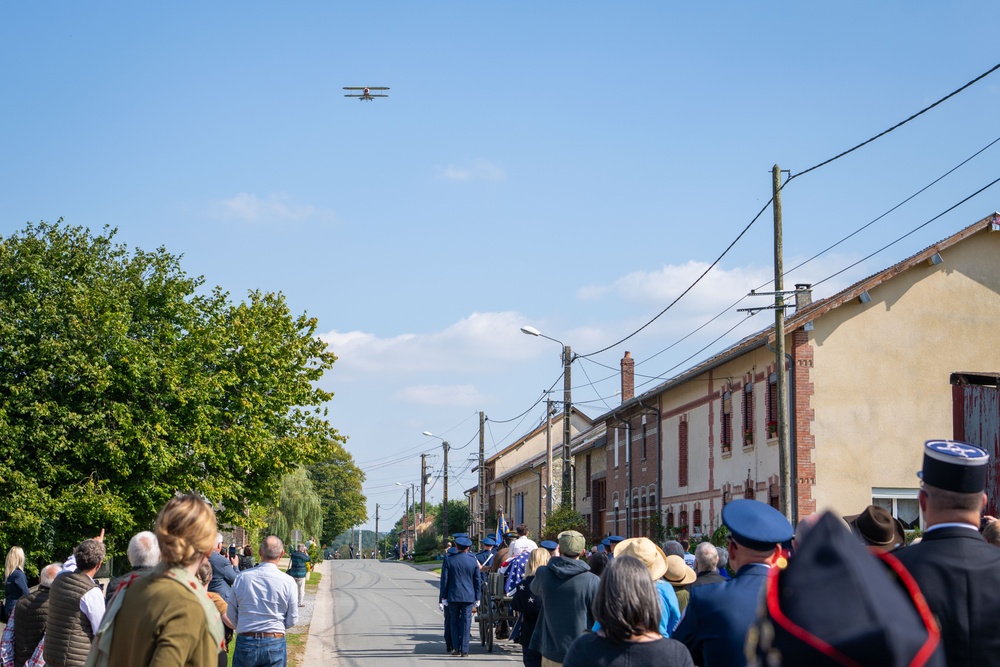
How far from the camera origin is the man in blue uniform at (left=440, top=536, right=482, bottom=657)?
18.2 metres

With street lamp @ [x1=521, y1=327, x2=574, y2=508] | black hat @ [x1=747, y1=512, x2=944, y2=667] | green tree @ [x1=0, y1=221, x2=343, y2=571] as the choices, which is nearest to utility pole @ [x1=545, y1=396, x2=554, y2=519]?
street lamp @ [x1=521, y1=327, x2=574, y2=508]

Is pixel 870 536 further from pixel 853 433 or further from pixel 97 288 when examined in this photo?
pixel 97 288

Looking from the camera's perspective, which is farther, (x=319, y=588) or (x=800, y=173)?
(x=319, y=588)

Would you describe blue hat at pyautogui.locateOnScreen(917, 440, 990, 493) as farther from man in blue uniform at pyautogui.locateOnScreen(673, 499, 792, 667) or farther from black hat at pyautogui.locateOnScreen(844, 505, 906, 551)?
black hat at pyautogui.locateOnScreen(844, 505, 906, 551)

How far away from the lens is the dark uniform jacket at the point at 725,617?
491 cm

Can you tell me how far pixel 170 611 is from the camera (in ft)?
14.3

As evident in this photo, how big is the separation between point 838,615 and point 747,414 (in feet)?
103

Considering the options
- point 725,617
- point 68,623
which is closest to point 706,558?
point 725,617

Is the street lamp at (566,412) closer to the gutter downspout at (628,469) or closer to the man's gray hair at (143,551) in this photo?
the gutter downspout at (628,469)

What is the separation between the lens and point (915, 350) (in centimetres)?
3062

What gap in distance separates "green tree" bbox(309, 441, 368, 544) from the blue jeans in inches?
3666

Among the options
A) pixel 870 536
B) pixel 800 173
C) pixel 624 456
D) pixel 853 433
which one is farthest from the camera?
pixel 624 456

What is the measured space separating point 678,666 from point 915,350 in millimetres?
27837

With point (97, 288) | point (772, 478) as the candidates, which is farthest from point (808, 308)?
point (97, 288)
